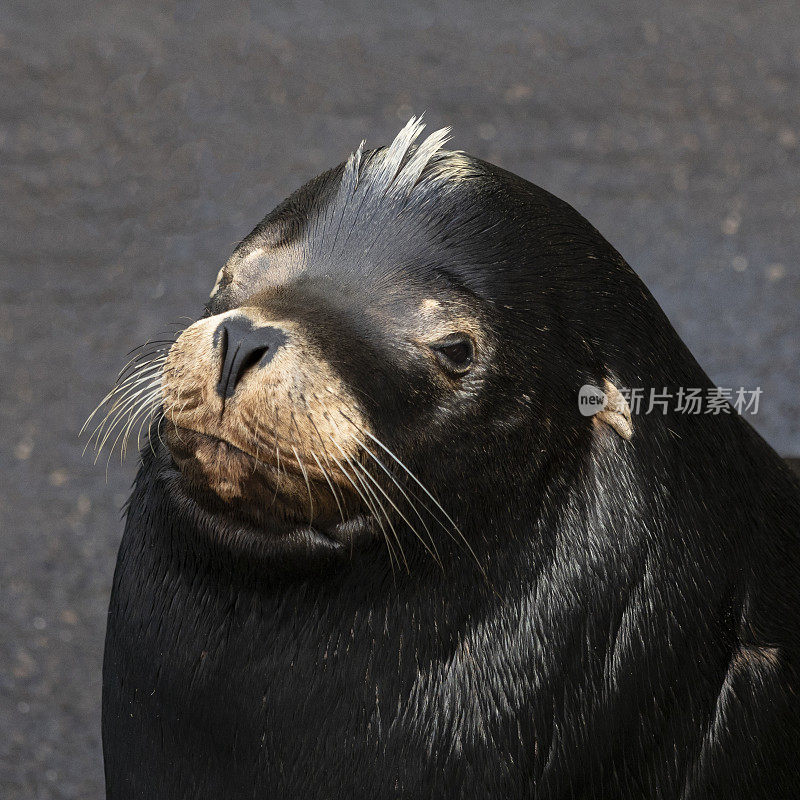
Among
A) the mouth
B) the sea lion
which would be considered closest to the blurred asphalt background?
the sea lion

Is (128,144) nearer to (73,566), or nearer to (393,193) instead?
(73,566)

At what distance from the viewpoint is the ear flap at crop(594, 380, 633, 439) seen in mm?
2352

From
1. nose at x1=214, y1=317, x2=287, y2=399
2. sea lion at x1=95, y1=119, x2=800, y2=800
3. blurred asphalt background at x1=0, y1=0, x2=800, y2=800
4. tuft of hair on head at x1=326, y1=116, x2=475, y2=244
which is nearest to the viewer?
nose at x1=214, y1=317, x2=287, y2=399

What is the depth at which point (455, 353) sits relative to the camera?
7.29 feet

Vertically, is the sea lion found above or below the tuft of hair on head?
below

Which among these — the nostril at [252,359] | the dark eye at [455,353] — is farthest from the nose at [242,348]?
the dark eye at [455,353]

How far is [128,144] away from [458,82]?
4.89 ft

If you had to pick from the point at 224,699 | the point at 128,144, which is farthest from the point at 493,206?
the point at 128,144

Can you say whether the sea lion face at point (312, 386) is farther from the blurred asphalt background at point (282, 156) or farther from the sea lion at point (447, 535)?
the blurred asphalt background at point (282, 156)

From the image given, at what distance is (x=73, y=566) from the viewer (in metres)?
4.22

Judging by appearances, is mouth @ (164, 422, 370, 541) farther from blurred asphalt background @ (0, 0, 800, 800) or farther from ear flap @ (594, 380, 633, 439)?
blurred asphalt background @ (0, 0, 800, 800)

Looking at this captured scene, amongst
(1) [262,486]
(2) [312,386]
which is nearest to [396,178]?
(2) [312,386]

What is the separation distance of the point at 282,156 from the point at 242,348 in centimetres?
383

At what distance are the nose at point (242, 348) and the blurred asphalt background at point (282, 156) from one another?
2.14 meters
